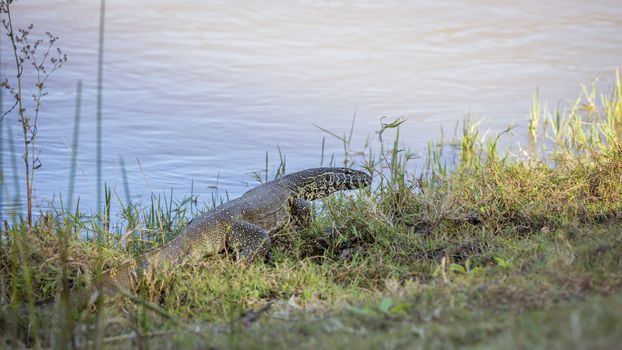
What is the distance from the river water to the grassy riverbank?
198cm

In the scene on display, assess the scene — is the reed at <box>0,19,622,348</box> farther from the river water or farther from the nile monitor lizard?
the river water

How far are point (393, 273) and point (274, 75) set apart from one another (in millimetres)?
7010

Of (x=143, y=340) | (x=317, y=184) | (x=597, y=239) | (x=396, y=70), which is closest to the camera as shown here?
(x=143, y=340)

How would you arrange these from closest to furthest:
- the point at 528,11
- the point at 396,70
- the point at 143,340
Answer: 1. the point at 143,340
2. the point at 396,70
3. the point at 528,11

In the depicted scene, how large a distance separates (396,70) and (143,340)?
28.8 ft

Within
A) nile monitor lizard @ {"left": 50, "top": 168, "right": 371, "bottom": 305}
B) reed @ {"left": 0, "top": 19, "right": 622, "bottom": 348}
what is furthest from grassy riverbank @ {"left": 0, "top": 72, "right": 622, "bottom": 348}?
nile monitor lizard @ {"left": 50, "top": 168, "right": 371, "bottom": 305}

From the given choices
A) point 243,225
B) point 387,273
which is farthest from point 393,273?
point 243,225

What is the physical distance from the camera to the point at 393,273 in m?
5.41

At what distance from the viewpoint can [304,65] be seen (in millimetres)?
12492

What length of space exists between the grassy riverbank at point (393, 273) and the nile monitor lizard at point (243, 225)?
0.13m

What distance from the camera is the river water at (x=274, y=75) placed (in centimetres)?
959

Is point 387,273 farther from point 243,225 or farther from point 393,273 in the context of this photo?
point 243,225

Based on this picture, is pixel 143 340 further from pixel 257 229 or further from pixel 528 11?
pixel 528 11

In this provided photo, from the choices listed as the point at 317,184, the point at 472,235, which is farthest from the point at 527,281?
the point at 317,184
